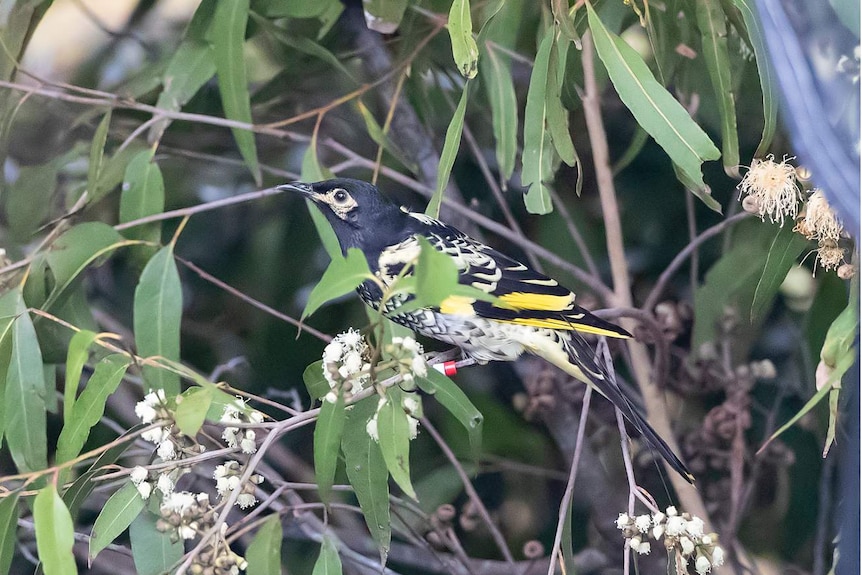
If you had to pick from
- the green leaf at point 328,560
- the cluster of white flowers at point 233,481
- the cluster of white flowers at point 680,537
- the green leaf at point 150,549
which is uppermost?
the cluster of white flowers at point 233,481

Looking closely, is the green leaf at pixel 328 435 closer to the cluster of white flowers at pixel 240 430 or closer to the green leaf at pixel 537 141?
the cluster of white flowers at pixel 240 430

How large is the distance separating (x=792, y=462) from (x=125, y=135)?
2.52 ft

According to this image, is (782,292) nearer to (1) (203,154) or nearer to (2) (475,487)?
(2) (475,487)

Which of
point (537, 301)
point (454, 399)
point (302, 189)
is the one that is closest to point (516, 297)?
point (537, 301)

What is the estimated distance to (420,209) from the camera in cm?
85

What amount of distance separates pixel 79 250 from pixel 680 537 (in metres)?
0.63

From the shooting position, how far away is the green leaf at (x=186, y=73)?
850 millimetres

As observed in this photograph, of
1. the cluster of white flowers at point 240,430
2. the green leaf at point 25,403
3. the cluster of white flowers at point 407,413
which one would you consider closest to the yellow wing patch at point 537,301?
the cluster of white flowers at point 407,413

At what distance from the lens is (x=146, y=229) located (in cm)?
85

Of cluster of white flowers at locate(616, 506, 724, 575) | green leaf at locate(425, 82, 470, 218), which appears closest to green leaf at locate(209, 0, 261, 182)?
green leaf at locate(425, 82, 470, 218)

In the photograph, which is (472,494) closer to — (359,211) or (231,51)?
(359,211)

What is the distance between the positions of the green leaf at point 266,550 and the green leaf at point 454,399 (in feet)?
0.63

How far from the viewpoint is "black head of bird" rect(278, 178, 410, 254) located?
0.74 metres

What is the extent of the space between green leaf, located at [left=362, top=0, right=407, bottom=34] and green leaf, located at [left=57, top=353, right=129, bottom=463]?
43cm
